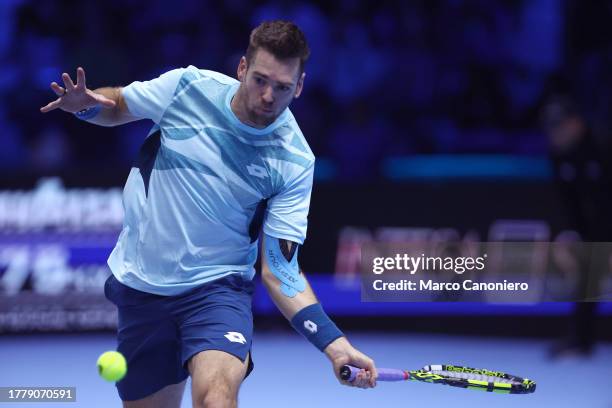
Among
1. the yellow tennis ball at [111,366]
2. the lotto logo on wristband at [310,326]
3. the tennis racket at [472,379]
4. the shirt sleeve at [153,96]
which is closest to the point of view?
the yellow tennis ball at [111,366]

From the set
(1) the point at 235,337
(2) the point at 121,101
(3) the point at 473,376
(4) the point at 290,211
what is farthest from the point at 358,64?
(1) the point at 235,337

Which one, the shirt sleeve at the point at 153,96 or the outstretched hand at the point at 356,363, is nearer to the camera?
the outstretched hand at the point at 356,363

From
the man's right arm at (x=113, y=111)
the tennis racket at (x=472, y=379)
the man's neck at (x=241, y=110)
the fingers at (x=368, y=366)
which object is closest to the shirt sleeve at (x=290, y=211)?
the man's neck at (x=241, y=110)

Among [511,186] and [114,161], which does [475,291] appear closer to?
[511,186]

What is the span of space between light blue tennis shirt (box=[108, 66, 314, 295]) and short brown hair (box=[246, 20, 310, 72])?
27 centimetres

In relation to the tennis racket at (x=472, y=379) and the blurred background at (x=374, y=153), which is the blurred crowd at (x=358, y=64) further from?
the tennis racket at (x=472, y=379)

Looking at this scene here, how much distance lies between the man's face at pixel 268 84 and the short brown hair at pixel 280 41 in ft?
0.07

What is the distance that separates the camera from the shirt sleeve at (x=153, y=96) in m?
4.33

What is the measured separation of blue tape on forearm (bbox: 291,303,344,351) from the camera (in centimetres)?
417

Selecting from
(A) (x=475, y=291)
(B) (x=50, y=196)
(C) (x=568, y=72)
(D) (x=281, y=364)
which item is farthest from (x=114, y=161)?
(C) (x=568, y=72)

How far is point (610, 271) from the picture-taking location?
27.5 ft

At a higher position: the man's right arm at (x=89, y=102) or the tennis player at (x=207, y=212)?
the man's right arm at (x=89, y=102)

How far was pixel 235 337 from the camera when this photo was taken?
4.09 m

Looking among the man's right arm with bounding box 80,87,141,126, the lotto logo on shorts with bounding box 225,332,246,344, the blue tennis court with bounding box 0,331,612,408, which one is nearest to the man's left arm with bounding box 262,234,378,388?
the lotto logo on shorts with bounding box 225,332,246,344
